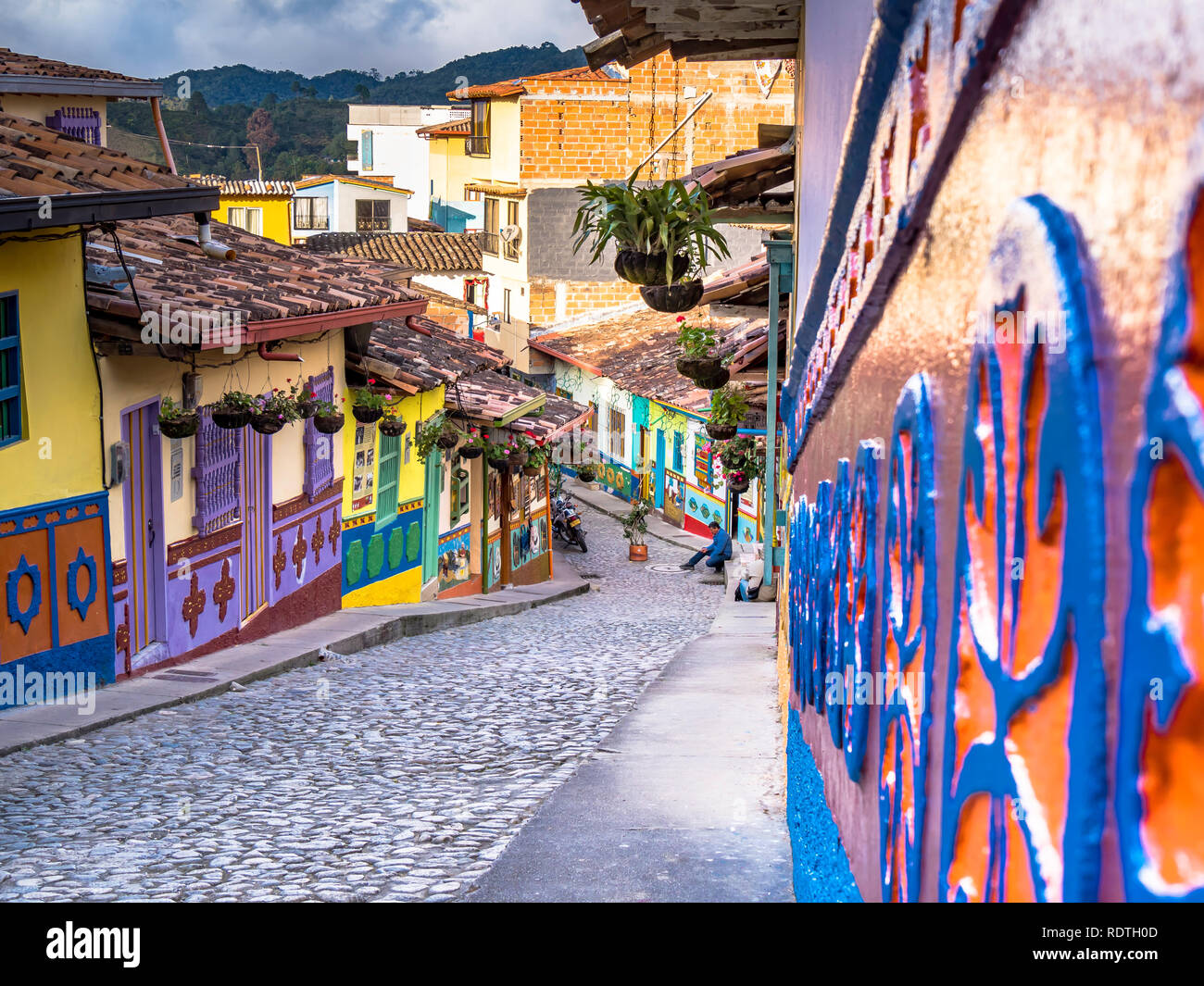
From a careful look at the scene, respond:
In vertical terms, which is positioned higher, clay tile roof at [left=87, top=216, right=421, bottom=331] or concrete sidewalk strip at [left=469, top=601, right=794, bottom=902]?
clay tile roof at [left=87, top=216, right=421, bottom=331]

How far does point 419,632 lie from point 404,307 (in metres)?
3.87

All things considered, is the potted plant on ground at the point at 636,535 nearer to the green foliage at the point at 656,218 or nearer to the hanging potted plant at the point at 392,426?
the hanging potted plant at the point at 392,426

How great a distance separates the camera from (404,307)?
15188 mm

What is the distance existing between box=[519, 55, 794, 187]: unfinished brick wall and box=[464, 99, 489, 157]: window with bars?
4114 mm

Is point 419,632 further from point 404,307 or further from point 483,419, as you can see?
point 483,419

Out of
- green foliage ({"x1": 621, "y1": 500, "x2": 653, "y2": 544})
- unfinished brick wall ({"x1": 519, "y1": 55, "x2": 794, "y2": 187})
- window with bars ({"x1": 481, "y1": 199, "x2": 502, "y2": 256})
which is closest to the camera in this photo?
green foliage ({"x1": 621, "y1": 500, "x2": 653, "y2": 544})

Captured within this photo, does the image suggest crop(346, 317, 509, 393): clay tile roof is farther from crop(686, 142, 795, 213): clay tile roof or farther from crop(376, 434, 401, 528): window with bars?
crop(686, 142, 795, 213): clay tile roof

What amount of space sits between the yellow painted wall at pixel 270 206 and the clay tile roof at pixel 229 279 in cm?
1883

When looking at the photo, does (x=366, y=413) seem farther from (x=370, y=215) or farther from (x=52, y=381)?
(x=370, y=215)

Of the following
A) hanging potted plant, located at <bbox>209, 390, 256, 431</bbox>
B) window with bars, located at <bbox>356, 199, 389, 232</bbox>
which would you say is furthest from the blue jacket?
window with bars, located at <bbox>356, 199, 389, 232</bbox>

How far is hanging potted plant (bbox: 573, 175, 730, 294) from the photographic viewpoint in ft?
27.3

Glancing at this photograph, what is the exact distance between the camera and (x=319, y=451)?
14.4 m

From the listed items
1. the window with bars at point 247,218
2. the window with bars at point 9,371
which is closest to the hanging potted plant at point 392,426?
the window with bars at point 9,371
